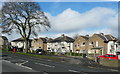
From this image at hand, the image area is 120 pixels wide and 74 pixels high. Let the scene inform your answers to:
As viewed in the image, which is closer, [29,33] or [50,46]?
[29,33]

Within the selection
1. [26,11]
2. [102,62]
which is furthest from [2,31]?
[102,62]

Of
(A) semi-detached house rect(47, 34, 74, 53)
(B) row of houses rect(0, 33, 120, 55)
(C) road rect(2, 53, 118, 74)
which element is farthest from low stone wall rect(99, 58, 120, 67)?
A: (A) semi-detached house rect(47, 34, 74, 53)

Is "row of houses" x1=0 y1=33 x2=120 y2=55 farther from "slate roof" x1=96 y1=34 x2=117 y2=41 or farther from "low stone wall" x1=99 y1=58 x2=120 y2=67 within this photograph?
"low stone wall" x1=99 y1=58 x2=120 y2=67

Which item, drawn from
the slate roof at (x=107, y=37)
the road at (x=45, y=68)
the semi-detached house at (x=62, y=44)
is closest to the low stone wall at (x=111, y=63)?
the road at (x=45, y=68)

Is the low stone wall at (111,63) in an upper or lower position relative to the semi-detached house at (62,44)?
lower

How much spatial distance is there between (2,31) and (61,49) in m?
39.9

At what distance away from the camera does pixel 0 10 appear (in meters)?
36.7

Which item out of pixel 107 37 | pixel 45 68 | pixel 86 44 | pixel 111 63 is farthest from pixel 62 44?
Answer: pixel 45 68

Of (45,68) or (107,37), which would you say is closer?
(45,68)

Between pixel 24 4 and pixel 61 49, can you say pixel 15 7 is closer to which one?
pixel 24 4

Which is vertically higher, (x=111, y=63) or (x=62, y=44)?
(x=62, y=44)

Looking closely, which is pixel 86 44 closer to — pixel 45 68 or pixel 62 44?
pixel 62 44

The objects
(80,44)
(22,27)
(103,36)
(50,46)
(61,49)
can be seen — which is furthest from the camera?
(50,46)

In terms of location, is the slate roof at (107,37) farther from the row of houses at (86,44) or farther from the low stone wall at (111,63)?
the low stone wall at (111,63)
